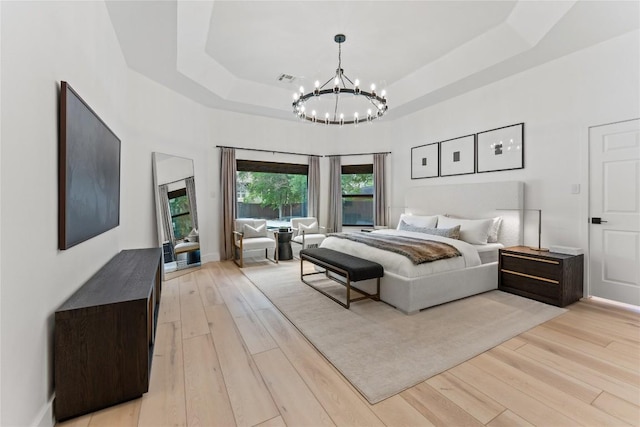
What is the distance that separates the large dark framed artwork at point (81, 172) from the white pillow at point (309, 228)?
3.79 metres

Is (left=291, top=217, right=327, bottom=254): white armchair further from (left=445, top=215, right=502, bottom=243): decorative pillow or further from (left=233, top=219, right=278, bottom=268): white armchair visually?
(left=445, top=215, right=502, bottom=243): decorative pillow

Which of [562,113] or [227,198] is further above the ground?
[562,113]

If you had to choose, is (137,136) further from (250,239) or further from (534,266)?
(534,266)

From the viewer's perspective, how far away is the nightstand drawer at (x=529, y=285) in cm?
320

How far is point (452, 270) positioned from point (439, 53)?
3.29 meters

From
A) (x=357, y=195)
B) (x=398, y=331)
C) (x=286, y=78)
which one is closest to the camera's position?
(x=398, y=331)

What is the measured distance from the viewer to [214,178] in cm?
556

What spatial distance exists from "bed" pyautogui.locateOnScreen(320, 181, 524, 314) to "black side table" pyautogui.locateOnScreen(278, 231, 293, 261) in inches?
54.6

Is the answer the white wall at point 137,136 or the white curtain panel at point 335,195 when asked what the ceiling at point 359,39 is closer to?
the white wall at point 137,136

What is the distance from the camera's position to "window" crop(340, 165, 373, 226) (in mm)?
6750

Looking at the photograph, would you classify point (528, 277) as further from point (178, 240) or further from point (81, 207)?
point (178, 240)

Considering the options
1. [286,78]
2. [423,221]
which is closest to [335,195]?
[423,221]

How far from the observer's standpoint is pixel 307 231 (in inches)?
243

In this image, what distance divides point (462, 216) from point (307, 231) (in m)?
3.10
